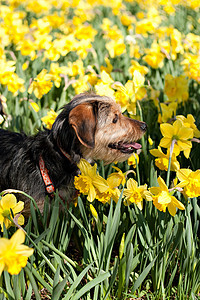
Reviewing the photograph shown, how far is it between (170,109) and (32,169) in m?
1.07

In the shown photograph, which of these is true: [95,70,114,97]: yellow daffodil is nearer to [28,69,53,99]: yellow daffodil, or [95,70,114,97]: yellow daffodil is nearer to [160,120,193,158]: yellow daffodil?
[28,69,53,99]: yellow daffodil

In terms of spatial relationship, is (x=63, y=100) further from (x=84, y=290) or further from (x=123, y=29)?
(x=123, y=29)

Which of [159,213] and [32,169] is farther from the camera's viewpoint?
[32,169]

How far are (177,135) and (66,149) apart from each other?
0.78 metres

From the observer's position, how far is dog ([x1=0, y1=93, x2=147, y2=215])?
2.41 meters

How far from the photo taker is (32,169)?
2.51 metres

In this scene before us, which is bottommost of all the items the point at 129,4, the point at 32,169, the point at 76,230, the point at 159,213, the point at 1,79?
the point at 76,230

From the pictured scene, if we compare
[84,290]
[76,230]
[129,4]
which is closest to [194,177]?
[84,290]

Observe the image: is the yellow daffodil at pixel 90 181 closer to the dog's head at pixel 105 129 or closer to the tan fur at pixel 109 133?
the dog's head at pixel 105 129

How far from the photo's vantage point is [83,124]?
2.24 metres

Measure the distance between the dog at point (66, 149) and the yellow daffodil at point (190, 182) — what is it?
27.1 inches

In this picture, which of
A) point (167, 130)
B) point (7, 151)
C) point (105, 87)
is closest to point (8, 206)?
point (167, 130)

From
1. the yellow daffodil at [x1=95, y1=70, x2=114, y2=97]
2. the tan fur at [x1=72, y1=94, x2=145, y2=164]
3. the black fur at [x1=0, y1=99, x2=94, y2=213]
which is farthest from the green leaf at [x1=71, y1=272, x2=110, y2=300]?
the yellow daffodil at [x1=95, y1=70, x2=114, y2=97]

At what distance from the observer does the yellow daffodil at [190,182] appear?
5.81 ft
